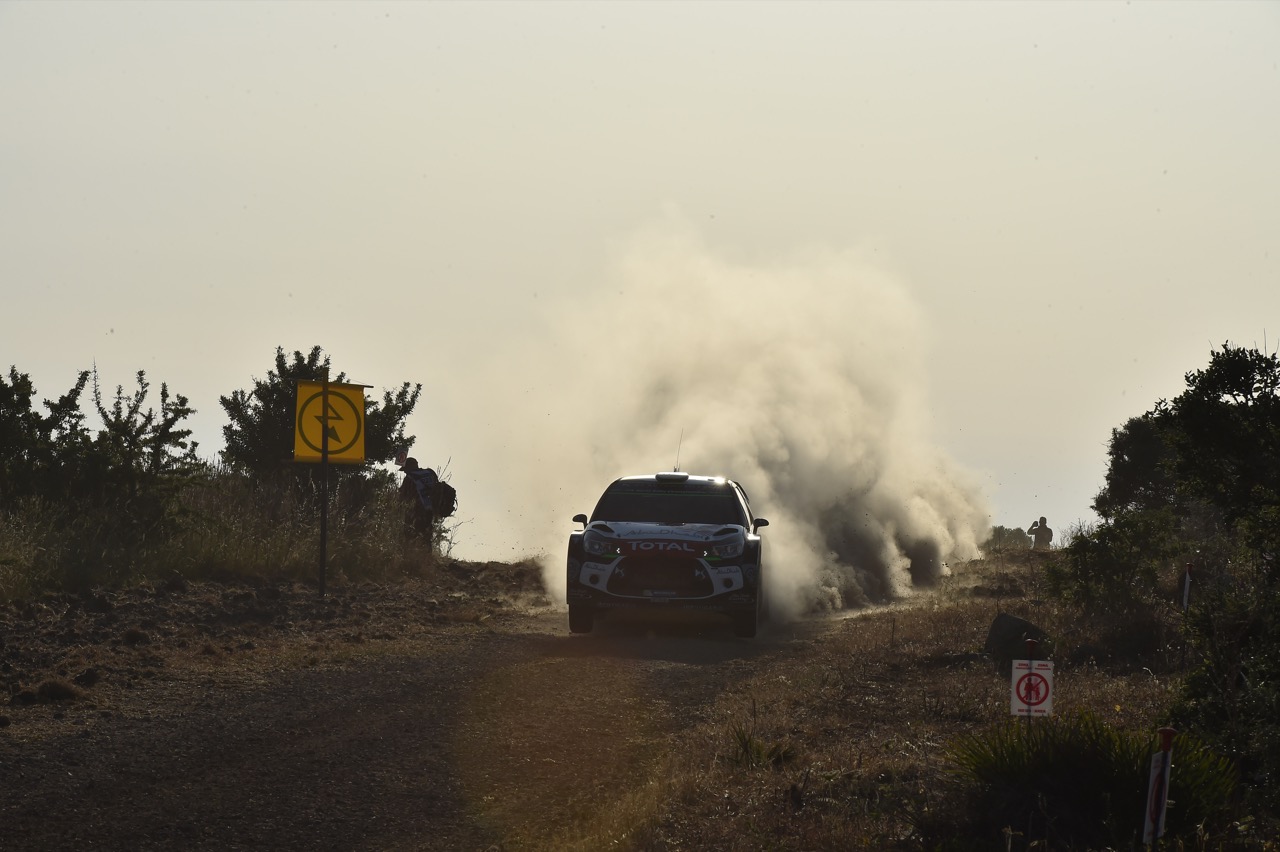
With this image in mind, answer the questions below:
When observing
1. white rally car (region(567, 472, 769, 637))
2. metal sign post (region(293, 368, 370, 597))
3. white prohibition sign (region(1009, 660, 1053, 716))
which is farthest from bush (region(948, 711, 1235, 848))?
metal sign post (region(293, 368, 370, 597))

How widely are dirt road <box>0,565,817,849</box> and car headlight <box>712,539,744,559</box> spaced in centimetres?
98

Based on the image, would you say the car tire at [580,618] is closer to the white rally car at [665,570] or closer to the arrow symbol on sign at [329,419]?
the white rally car at [665,570]

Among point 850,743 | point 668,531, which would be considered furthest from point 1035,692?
point 668,531

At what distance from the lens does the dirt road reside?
7152 mm

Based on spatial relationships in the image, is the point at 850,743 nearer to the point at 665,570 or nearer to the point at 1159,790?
Answer: the point at 1159,790

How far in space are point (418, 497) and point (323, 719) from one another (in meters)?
14.6

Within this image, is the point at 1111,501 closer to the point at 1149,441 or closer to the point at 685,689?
the point at 1149,441

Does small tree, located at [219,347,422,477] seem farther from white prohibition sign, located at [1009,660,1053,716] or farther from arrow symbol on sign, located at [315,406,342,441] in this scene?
white prohibition sign, located at [1009,660,1053,716]

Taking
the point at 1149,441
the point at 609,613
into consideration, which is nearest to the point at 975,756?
the point at 609,613

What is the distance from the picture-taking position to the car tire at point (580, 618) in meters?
15.6

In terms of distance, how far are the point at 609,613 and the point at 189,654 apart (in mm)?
6413

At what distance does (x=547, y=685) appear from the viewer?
11539 mm

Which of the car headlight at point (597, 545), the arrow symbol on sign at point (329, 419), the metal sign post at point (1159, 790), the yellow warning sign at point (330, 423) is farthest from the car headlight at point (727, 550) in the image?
the metal sign post at point (1159, 790)

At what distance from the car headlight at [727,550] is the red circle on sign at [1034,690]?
8.18m
